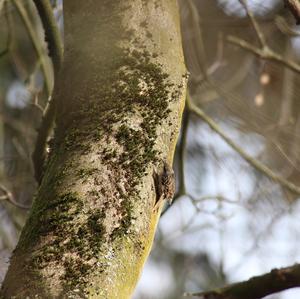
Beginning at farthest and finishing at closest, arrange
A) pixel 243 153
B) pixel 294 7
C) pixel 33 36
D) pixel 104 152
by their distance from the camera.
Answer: pixel 33 36 < pixel 243 153 < pixel 294 7 < pixel 104 152

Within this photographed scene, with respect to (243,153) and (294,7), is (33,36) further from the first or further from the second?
(294,7)

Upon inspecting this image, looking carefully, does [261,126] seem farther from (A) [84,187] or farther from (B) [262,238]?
(A) [84,187]

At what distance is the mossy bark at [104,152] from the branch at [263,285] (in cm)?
18

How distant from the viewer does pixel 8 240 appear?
2773 millimetres

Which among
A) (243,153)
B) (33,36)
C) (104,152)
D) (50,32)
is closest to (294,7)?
(104,152)

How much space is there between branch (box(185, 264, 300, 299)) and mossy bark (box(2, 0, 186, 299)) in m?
0.18

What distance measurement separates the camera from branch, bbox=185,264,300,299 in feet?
2.95

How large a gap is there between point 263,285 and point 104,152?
304 millimetres

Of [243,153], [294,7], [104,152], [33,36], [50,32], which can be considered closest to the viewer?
[104,152]

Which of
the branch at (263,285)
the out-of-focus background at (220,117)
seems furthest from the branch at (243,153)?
the branch at (263,285)

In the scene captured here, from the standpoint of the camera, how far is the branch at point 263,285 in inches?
35.4

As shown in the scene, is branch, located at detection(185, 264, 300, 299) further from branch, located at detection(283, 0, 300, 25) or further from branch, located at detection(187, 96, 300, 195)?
branch, located at detection(187, 96, 300, 195)

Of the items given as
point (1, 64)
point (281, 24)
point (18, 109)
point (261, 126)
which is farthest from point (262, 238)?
point (1, 64)

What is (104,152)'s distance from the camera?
2.88ft
